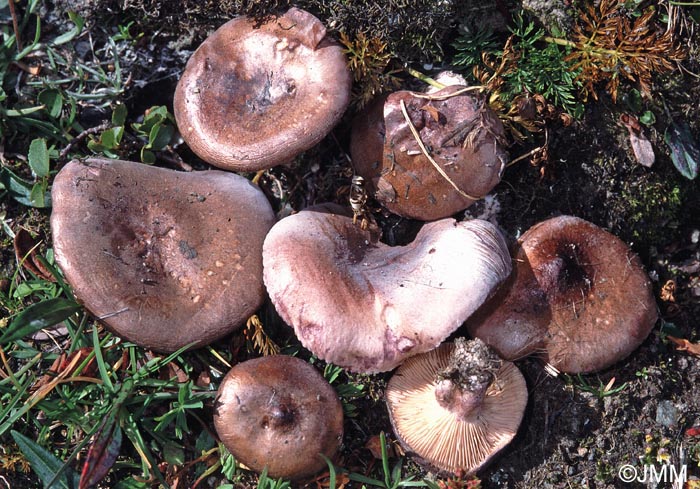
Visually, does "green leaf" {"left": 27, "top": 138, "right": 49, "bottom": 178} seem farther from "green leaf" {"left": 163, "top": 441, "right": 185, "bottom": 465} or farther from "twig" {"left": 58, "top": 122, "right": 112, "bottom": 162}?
"green leaf" {"left": 163, "top": 441, "right": 185, "bottom": 465}

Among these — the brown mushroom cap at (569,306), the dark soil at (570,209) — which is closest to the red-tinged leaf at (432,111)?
the dark soil at (570,209)

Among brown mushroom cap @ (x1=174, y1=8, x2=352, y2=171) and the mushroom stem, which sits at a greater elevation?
brown mushroom cap @ (x1=174, y1=8, x2=352, y2=171)

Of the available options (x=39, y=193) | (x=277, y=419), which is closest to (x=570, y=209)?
(x=277, y=419)

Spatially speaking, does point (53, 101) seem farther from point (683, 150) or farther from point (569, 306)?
point (683, 150)

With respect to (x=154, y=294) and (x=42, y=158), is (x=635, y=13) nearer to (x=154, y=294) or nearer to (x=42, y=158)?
(x=154, y=294)

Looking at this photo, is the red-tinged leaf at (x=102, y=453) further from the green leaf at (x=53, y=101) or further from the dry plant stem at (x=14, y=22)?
the dry plant stem at (x=14, y=22)

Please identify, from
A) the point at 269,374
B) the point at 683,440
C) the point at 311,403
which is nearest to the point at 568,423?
the point at 683,440

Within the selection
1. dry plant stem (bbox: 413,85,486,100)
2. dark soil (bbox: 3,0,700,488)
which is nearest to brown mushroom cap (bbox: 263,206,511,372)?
dark soil (bbox: 3,0,700,488)

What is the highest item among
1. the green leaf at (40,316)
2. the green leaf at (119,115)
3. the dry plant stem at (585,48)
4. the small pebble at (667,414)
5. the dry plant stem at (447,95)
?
the dry plant stem at (585,48)
